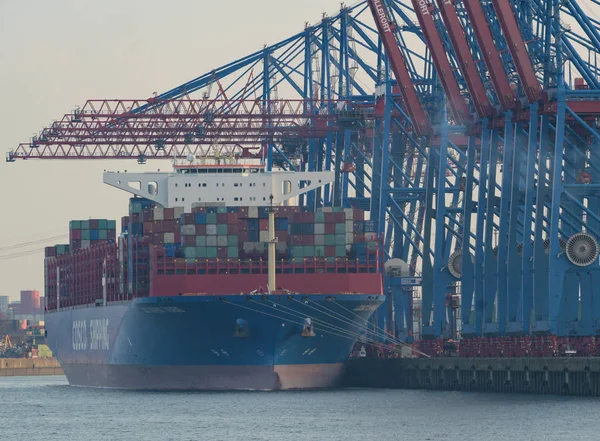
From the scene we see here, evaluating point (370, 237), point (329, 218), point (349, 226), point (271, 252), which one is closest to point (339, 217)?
point (329, 218)

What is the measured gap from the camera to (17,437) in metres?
60.1

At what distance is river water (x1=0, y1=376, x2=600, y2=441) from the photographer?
5629cm

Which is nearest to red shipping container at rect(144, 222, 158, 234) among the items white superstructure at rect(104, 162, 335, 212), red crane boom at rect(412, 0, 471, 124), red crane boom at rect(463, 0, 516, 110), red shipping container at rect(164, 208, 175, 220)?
red shipping container at rect(164, 208, 175, 220)

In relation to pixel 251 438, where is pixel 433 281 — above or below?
above

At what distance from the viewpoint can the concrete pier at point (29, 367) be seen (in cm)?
16702

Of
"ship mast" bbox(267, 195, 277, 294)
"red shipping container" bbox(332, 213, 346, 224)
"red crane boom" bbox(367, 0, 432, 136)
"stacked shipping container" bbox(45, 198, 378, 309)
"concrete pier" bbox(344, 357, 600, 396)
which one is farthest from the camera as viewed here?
"red crane boom" bbox(367, 0, 432, 136)

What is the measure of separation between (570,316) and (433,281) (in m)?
9.89

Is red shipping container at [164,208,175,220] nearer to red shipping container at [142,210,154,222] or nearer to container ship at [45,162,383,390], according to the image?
container ship at [45,162,383,390]

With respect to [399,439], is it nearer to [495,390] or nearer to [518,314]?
[495,390]

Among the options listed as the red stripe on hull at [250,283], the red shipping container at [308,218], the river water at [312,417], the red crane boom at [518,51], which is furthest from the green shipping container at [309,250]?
the red crane boom at [518,51]

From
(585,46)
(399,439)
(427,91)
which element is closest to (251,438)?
(399,439)

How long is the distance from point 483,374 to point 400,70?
20020 millimetres

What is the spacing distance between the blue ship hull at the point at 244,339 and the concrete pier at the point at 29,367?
88.0 m

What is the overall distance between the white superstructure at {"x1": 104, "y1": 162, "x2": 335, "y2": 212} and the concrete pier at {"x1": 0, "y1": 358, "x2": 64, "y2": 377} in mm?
80067
